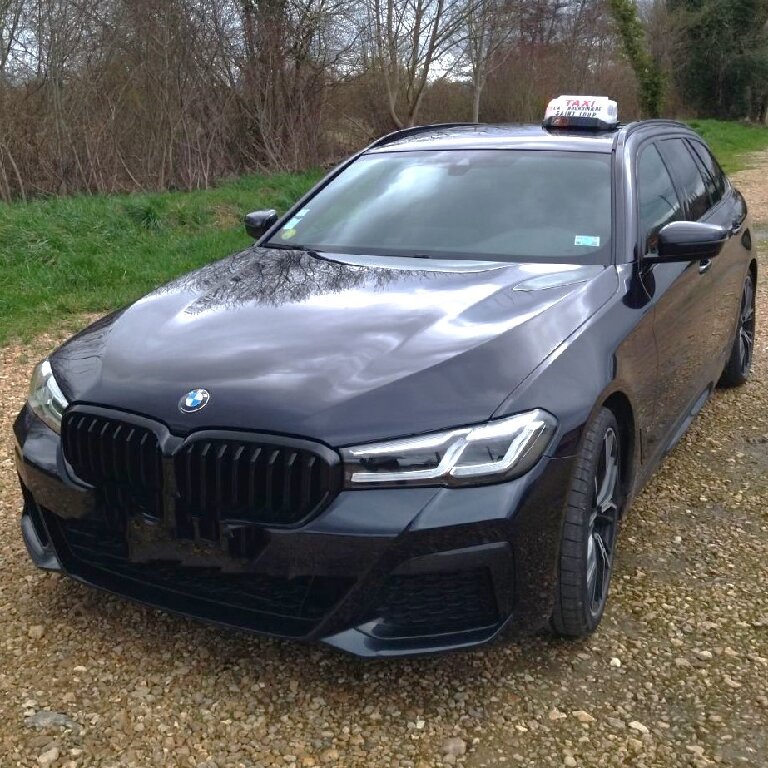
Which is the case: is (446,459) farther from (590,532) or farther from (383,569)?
(590,532)

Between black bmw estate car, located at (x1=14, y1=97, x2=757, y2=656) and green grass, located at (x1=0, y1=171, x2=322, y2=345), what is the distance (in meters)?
4.06

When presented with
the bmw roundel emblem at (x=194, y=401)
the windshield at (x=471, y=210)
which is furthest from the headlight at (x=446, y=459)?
the windshield at (x=471, y=210)

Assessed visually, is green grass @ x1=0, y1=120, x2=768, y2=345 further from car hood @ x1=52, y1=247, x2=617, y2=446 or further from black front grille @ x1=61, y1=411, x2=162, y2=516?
black front grille @ x1=61, y1=411, x2=162, y2=516

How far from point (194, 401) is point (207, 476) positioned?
0.22 metres

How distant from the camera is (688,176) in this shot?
4.52 m

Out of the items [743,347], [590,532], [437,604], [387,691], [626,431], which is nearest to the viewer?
[437,604]

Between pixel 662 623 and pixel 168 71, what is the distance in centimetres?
1126

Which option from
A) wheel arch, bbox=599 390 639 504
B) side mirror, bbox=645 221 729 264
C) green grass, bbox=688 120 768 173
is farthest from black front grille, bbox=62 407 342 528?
green grass, bbox=688 120 768 173

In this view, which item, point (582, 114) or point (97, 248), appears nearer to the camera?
point (582, 114)

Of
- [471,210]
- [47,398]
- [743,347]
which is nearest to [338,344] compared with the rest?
[47,398]

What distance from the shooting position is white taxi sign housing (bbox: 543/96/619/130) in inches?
166

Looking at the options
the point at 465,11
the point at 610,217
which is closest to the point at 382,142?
the point at 610,217

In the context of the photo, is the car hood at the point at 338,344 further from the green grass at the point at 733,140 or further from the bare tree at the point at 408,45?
the green grass at the point at 733,140

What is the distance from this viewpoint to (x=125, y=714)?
2.50 m
